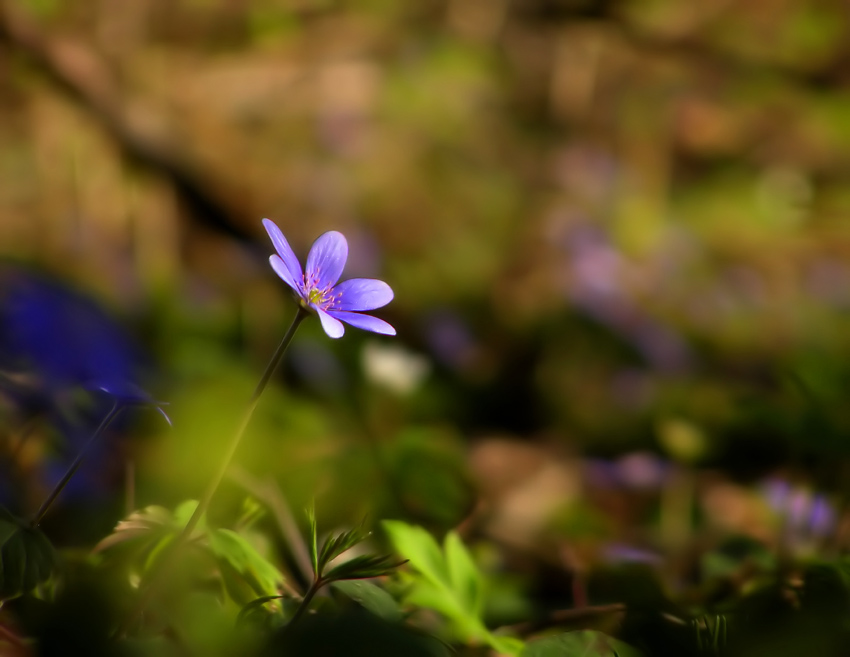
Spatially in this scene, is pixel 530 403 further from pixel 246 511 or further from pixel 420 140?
pixel 420 140

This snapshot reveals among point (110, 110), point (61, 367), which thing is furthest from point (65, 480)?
point (110, 110)

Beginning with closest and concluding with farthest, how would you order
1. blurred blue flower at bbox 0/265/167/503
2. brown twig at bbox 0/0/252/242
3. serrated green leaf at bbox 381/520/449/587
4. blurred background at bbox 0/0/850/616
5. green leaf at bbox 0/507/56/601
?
green leaf at bbox 0/507/56/601
serrated green leaf at bbox 381/520/449/587
blurred blue flower at bbox 0/265/167/503
blurred background at bbox 0/0/850/616
brown twig at bbox 0/0/252/242

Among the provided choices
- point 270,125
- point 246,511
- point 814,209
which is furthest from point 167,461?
point 814,209

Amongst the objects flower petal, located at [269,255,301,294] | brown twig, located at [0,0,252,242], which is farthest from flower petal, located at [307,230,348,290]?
brown twig, located at [0,0,252,242]

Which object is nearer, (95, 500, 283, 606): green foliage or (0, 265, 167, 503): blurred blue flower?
(95, 500, 283, 606): green foliage

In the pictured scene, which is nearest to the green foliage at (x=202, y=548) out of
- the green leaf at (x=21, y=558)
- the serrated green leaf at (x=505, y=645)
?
the green leaf at (x=21, y=558)

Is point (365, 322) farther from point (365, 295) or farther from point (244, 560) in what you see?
point (244, 560)

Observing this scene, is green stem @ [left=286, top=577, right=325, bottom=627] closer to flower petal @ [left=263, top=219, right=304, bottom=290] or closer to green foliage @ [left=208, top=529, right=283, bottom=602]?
green foliage @ [left=208, top=529, right=283, bottom=602]
